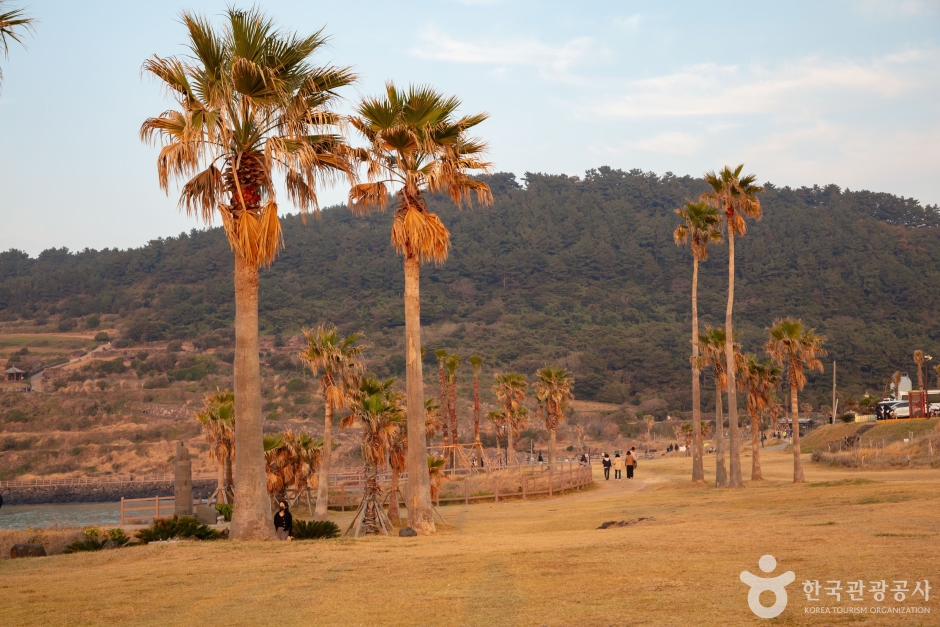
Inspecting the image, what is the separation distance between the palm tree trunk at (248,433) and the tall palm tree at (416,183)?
15.8 feet

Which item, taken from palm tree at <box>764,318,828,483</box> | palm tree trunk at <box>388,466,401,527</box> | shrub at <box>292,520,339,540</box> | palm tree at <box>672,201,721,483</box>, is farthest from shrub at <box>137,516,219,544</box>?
palm tree at <box>672,201,721,483</box>

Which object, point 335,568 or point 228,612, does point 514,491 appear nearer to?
point 335,568

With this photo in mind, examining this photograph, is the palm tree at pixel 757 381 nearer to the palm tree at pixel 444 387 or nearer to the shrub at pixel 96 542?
the palm tree at pixel 444 387

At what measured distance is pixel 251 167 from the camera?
1795 centimetres

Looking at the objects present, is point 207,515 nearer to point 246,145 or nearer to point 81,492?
point 246,145

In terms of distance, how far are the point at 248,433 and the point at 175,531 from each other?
8.89 ft

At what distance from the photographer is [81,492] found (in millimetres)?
75875

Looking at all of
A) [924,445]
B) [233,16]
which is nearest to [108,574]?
[233,16]

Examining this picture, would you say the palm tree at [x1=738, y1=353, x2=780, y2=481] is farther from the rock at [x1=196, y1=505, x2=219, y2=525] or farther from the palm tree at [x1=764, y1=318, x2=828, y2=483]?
the rock at [x1=196, y1=505, x2=219, y2=525]

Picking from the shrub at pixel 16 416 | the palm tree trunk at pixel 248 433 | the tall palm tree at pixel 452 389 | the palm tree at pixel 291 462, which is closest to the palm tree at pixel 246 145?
the palm tree trunk at pixel 248 433

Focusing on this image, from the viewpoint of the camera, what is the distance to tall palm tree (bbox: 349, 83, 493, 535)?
69.9 feet

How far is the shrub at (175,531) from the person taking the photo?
17.5 metres

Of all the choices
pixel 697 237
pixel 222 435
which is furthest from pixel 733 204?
pixel 222 435

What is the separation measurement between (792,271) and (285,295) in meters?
104
